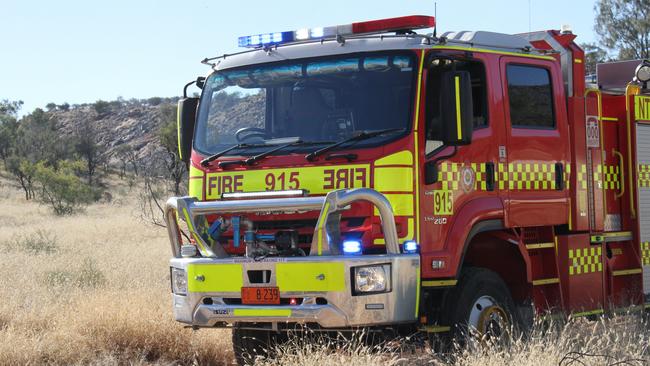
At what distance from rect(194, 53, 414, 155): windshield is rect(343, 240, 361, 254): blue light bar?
0.72 m

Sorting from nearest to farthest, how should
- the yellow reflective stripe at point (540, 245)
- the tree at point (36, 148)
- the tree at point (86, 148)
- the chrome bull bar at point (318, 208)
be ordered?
the chrome bull bar at point (318, 208)
the yellow reflective stripe at point (540, 245)
the tree at point (36, 148)
the tree at point (86, 148)

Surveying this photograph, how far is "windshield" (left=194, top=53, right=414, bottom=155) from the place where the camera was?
24.5ft

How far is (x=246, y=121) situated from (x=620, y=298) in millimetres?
4024

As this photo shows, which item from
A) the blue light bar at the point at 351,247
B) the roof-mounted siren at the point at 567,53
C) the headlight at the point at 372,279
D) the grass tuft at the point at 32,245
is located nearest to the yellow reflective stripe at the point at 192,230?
the blue light bar at the point at 351,247

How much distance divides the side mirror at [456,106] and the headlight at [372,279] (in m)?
1.05

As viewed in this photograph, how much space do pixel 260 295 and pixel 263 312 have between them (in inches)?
4.9

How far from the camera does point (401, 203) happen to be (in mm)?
7195

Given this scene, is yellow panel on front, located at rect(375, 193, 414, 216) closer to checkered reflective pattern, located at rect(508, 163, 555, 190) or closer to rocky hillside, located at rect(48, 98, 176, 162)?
checkered reflective pattern, located at rect(508, 163, 555, 190)

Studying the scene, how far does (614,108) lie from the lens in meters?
9.70

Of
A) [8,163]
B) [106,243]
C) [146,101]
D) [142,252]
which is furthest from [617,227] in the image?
[146,101]

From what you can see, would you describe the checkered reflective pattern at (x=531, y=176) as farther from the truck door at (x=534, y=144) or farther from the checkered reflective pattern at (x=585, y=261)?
the checkered reflective pattern at (x=585, y=261)

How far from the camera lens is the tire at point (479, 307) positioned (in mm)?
7609

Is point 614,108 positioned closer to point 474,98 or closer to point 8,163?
point 474,98

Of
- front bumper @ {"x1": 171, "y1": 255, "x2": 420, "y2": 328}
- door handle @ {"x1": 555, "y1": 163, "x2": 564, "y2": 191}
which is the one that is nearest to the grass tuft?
front bumper @ {"x1": 171, "y1": 255, "x2": 420, "y2": 328}
